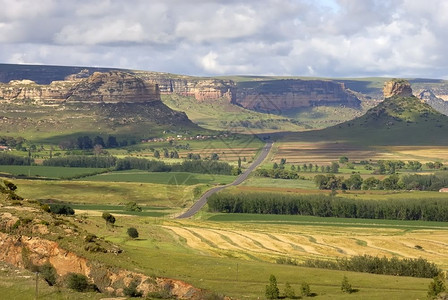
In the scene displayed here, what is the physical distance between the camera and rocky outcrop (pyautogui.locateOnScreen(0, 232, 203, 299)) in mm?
69125

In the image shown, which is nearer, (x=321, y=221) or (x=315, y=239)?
(x=315, y=239)

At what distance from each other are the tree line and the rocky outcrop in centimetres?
10826

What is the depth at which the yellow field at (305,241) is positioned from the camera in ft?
356

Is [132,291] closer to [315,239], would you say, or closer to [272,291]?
[272,291]

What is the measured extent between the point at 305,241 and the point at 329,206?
59.9m

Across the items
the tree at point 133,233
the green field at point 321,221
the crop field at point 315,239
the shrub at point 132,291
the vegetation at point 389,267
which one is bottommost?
the green field at point 321,221

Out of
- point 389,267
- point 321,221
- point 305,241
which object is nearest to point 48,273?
point 389,267

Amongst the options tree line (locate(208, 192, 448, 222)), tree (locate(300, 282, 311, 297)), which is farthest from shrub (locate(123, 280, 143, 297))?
tree line (locate(208, 192, 448, 222))

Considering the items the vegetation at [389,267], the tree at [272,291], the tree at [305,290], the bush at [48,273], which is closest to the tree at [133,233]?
the vegetation at [389,267]

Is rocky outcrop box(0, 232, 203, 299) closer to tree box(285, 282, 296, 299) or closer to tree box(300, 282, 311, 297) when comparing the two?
tree box(285, 282, 296, 299)

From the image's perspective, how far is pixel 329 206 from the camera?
601ft

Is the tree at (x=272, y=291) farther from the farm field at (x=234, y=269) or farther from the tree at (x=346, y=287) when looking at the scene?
the tree at (x=346, y=287)

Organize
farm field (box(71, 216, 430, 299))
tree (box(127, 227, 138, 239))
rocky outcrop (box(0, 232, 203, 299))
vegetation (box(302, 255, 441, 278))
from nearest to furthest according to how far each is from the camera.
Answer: farm field (box(71, 216, 430, 299))
rocky outcrop (box(0, 232, 203, 299))
vegetation (box(302, 255, 441, 278))
tree (box(127, 227, 138, 239))

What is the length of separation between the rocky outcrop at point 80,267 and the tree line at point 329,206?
108 m
